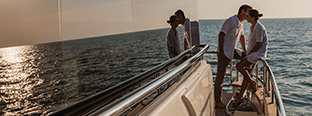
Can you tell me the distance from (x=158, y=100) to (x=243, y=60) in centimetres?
286

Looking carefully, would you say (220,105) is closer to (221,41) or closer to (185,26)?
(221,41)

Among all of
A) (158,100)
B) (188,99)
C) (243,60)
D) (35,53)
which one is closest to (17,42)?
(35,53)

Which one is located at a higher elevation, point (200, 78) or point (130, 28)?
point (130, 28)

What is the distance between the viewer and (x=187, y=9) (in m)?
2.33

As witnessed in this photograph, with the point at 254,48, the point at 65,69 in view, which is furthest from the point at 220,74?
the point at 65,69

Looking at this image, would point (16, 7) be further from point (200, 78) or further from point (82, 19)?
point (200, 78)

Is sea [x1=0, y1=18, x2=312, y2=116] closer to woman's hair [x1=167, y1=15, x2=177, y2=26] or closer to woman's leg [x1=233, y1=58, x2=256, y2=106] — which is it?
woman's hair [x1=167, y1=15, x2=177, y2=26]

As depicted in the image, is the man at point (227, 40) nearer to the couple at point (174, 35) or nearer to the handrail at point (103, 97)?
the couple at point (174, 35)

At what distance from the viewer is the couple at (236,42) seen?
3.69m

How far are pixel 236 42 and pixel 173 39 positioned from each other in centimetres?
211

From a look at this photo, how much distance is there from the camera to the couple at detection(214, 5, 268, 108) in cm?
369

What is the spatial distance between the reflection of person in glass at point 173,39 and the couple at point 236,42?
189 centimetres

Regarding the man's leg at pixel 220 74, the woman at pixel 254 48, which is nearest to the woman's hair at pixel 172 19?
the man's leg at pixel 220 74

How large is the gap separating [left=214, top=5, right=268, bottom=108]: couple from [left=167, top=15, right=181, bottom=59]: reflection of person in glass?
189 cm
